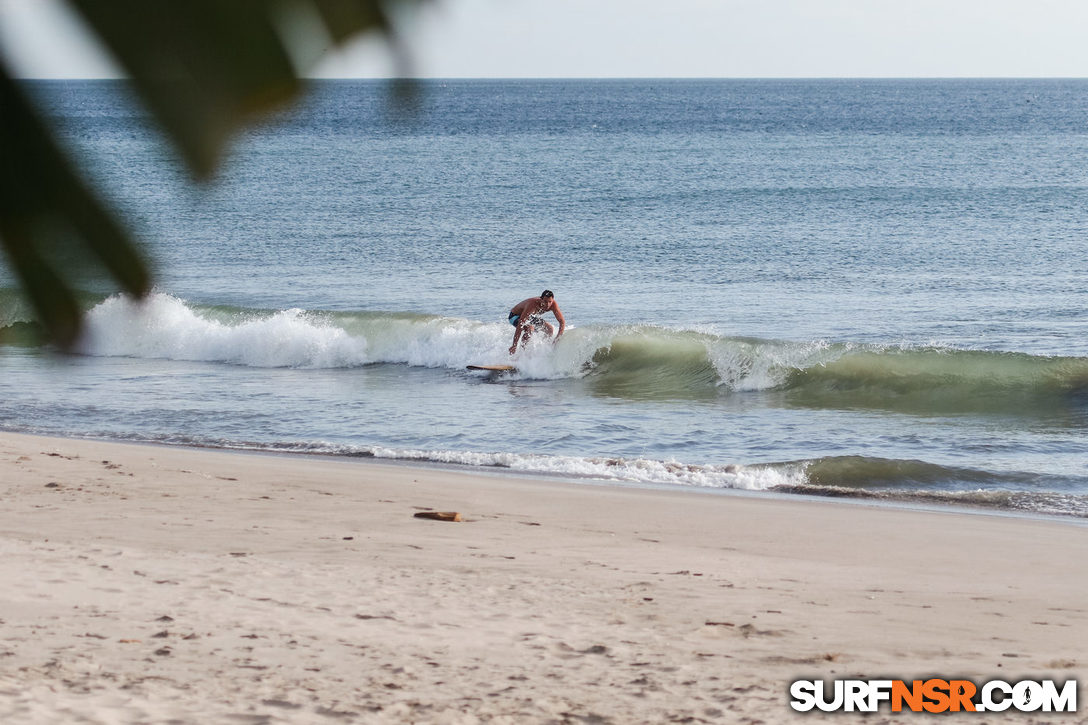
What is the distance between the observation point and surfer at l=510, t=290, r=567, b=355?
19578mm

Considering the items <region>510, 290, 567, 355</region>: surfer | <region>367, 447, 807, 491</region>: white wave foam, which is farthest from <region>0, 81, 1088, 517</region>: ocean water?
<region>510, 290, 567, 355</region>: surfer

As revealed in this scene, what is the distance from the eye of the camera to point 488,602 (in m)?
7.21

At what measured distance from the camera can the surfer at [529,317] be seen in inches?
771

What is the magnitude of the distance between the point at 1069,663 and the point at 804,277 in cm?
2364

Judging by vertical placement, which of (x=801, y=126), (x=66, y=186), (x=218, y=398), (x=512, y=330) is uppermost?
(x=801, y=126)

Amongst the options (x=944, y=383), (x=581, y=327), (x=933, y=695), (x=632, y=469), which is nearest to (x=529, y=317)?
(x=581, y=327)

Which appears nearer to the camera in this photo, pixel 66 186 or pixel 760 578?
pixel 66 186

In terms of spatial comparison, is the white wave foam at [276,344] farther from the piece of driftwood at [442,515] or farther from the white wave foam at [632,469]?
the piece of driftwood at [442,515]

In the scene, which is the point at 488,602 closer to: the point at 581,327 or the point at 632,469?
the point at 632,469

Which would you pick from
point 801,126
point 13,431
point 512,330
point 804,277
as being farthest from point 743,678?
point 801,126

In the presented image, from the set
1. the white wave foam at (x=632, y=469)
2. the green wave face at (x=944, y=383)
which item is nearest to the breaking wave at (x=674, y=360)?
the green wave face at (x=944, y=383)

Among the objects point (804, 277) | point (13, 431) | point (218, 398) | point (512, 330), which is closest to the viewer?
point (13, 431)

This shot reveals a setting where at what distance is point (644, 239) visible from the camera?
37312 mm

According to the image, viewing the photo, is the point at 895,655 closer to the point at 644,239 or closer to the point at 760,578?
the point at 760,578
